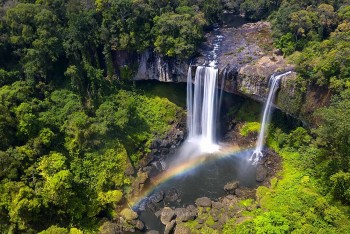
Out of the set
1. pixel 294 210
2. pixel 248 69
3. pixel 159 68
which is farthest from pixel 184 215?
pixel 159 68

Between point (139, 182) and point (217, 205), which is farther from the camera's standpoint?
point (139, 182)

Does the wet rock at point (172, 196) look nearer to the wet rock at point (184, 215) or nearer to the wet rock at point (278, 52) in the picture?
the wet rock at point (184, 215)

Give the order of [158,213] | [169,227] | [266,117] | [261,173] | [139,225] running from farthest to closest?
[266,117]
[261,173]
[158,213]
[139,225]
[169,227]

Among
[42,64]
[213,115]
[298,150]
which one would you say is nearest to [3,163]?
[42,64]

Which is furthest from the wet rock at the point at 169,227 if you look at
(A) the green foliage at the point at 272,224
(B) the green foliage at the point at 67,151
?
(A) the green foliage at the point at 272,224

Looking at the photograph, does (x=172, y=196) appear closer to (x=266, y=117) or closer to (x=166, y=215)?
(x=166, y=215)
